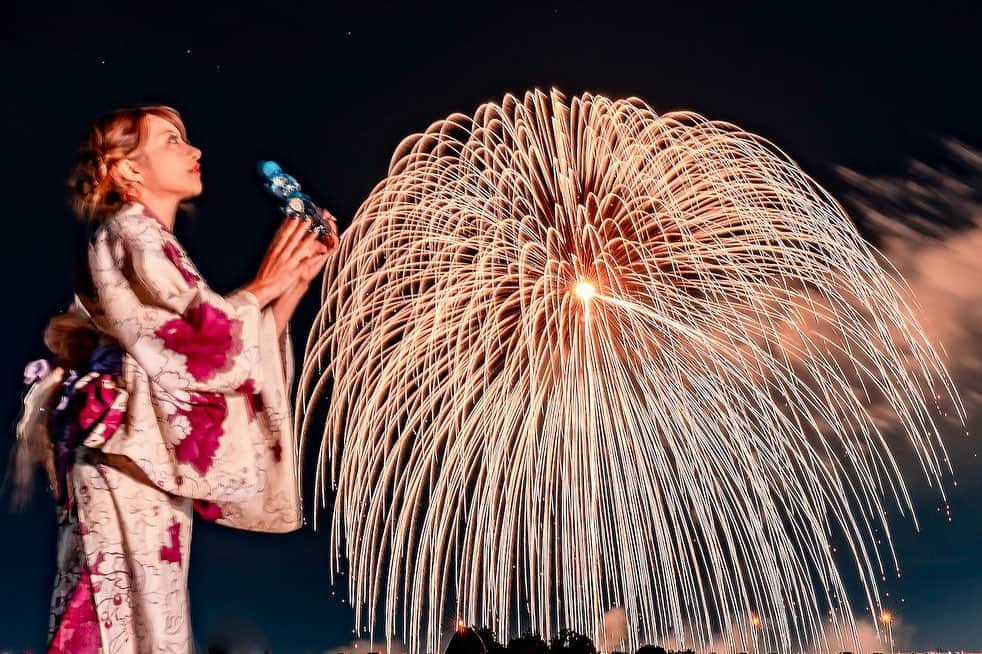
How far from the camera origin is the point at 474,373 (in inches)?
472

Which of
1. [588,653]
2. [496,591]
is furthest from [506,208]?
[588,653]

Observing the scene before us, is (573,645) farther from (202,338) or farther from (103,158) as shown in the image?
(103,158)

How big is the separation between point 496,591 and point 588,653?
9.31 m

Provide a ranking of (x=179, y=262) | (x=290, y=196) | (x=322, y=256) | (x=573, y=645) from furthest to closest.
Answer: (x=573, y=645) → (x=322, y=256) → (x=290, y=196) → (x=179, y=262)

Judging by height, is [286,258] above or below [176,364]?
above

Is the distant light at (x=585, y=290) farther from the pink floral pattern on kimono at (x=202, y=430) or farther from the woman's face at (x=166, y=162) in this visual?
the pink floral pattern on kimono at (x=202, y=430)

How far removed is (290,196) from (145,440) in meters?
0.80

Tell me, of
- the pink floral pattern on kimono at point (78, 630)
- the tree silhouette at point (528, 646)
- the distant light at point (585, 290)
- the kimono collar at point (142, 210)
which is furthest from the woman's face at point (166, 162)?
the distant light at point (585, 290)

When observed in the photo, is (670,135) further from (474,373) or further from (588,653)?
(588,653)

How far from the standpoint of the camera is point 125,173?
278cm

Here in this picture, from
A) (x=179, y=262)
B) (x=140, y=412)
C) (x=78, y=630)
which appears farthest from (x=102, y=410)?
(x=78, y=630)

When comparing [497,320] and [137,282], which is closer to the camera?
[137,282]

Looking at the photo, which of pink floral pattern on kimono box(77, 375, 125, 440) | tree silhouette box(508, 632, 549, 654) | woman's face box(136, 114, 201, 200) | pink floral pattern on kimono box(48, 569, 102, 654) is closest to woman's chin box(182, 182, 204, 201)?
woman's face box(136, 114, 201, 200)

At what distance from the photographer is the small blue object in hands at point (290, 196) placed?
274 centimetres
